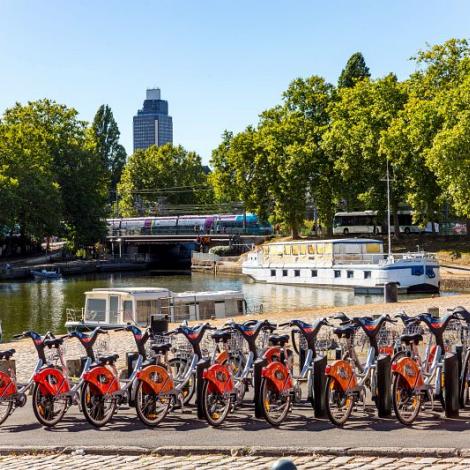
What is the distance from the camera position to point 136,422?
13727 millimetres

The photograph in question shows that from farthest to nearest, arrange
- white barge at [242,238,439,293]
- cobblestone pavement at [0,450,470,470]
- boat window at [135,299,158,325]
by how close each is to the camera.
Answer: white barge at [242,238,439,293] → boat window at [135,299,158,325] → cobblestone pavement at [0,450,470,470]

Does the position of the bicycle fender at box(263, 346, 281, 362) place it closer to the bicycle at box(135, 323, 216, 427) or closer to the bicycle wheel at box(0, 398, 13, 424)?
the bicycle at box(135, 323, 216, 427)

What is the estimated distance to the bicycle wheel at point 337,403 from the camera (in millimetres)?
12898

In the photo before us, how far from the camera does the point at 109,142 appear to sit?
161500 millimetres

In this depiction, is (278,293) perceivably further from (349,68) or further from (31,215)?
(349,68)

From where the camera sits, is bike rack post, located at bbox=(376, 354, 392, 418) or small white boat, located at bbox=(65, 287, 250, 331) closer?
bike rack post, located at bbox=(376, 354, 392, 418)

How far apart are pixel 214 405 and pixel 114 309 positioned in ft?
81.8

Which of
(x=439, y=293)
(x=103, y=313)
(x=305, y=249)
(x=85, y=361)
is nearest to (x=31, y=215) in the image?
(x=305, y=249)

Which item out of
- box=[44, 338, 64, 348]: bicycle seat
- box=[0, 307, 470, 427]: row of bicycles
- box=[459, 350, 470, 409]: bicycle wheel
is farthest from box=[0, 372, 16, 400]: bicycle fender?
box=[459, 350, 470, 409]: bicycle wheel

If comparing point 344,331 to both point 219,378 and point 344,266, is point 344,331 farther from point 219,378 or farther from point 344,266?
point 344,266

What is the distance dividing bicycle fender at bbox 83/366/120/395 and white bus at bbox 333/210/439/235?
77.5 metres

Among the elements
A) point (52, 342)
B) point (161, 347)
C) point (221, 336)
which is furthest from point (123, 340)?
point (161, 347)

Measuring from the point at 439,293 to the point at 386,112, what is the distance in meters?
25.2

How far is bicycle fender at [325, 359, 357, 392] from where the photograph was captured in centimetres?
1319
